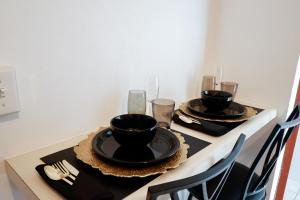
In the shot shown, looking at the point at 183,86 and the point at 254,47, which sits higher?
the point at 254,47

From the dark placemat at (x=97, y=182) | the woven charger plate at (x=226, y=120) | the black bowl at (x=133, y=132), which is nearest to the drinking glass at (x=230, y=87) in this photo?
the woven charger plate at (x=226, y=120)

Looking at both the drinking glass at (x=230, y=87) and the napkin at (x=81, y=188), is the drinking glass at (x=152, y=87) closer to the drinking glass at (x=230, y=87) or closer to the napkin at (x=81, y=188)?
the drinking glass at (x=230, y=87)

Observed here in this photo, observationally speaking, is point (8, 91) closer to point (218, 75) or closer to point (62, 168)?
point (62, 168)

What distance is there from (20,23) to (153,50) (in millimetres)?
593

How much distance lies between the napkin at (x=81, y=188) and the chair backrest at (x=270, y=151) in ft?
1.94

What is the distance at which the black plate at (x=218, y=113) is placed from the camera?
1.12 meters

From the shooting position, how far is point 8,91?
720mm

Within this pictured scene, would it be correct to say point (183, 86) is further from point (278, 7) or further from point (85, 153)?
point (85, 153)

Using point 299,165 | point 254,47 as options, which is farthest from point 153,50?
point 299,165

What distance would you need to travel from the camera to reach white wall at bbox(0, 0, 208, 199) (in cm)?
75

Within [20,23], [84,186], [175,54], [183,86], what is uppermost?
[20,23]

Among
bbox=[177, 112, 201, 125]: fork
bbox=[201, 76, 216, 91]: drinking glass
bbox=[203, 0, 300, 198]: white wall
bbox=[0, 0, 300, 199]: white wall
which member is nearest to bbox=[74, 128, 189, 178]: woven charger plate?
bbox=[0, 0, 300, 199]: white wall

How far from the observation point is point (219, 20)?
150cm

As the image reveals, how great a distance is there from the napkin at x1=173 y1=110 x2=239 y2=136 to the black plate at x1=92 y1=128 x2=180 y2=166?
19 cm
